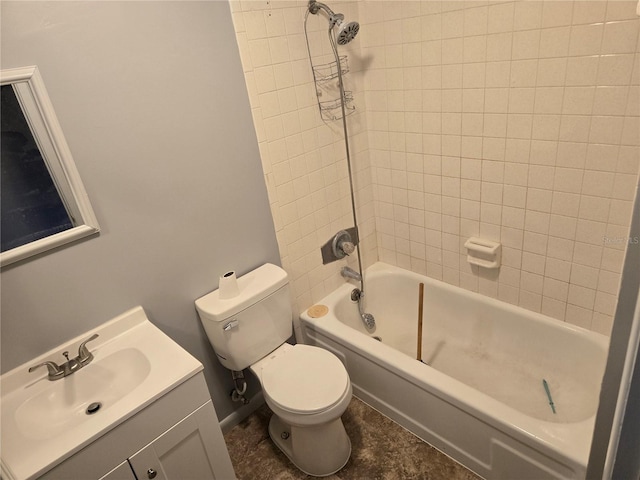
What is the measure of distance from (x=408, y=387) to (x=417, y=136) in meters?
1.21

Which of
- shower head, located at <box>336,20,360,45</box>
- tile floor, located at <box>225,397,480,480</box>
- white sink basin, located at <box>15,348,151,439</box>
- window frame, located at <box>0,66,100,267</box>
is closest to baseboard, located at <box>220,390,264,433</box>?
tile floor, located at <box>225,397,480,480</box>

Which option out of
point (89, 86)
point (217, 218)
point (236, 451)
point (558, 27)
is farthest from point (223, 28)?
point (236, 451)

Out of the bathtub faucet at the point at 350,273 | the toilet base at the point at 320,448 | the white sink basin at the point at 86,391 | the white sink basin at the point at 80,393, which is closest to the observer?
the white sink basin at the point at 86,391

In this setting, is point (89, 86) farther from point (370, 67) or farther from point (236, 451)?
point (236, 451)

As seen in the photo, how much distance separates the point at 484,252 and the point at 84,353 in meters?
1.75

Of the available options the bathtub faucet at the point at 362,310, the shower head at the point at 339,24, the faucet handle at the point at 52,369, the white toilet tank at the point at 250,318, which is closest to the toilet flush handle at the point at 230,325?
the white toilet tank at the point at 250,318

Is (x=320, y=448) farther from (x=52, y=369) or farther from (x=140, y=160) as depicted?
(x=140, y=160)

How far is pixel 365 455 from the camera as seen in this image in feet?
6.19

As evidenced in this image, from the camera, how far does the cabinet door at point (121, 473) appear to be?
1242mm

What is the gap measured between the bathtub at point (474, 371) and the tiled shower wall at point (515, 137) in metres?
0.14

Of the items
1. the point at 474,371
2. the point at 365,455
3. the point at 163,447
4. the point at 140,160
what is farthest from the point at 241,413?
the point at 140,160

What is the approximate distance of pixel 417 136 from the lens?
2.12 meters

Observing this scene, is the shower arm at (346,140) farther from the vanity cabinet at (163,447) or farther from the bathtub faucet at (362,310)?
the vanity cabinet at (163,447)

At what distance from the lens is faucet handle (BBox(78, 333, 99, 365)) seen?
1.43 meters
